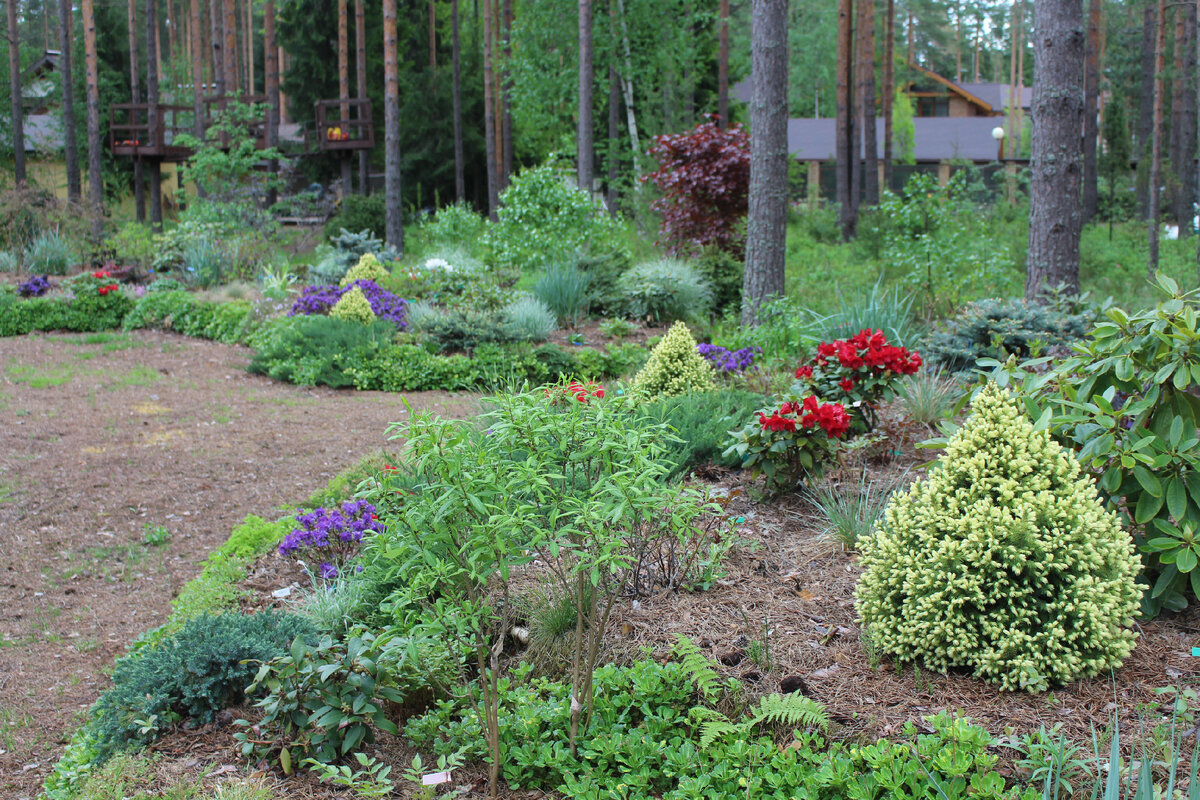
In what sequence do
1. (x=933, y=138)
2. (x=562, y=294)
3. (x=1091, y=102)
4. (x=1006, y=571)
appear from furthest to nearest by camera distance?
(x=933, y=138) < (x=1091, y=102) < (x=562, y=294) < (x=1006, y=571)

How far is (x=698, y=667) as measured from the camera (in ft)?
8.76

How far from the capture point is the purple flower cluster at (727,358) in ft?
21.3

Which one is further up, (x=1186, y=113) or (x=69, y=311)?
(x=1186, y=113)

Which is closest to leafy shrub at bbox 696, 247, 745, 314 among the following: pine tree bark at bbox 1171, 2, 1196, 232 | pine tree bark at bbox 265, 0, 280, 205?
pine tree bark at bbox 1171, 2, 1196, 232

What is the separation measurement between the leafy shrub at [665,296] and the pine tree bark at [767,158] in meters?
1.51

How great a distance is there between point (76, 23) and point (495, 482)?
135 ft

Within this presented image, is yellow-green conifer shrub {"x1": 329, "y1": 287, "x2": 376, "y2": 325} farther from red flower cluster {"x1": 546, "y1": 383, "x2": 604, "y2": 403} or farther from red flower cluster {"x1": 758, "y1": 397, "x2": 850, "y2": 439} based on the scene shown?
red flower cluster {"x1": 546, "y1": 383, "x2": 604, "y2": 403}

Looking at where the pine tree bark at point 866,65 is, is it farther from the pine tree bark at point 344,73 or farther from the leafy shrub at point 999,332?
the leafy shrub at point 999,332

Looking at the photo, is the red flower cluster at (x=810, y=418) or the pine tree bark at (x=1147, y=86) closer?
the red flower cluster at (x=810, y=418)

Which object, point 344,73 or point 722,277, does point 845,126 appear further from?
point 344,73

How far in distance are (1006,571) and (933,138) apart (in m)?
41.4

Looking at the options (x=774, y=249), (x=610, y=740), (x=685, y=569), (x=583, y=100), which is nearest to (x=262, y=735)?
(x=610, y=740)

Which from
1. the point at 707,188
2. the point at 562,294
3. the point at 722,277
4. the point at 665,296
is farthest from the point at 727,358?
the point at 707,188

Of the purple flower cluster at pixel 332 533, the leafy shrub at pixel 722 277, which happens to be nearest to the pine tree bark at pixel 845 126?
the leafy shrub at pixel 722 277
